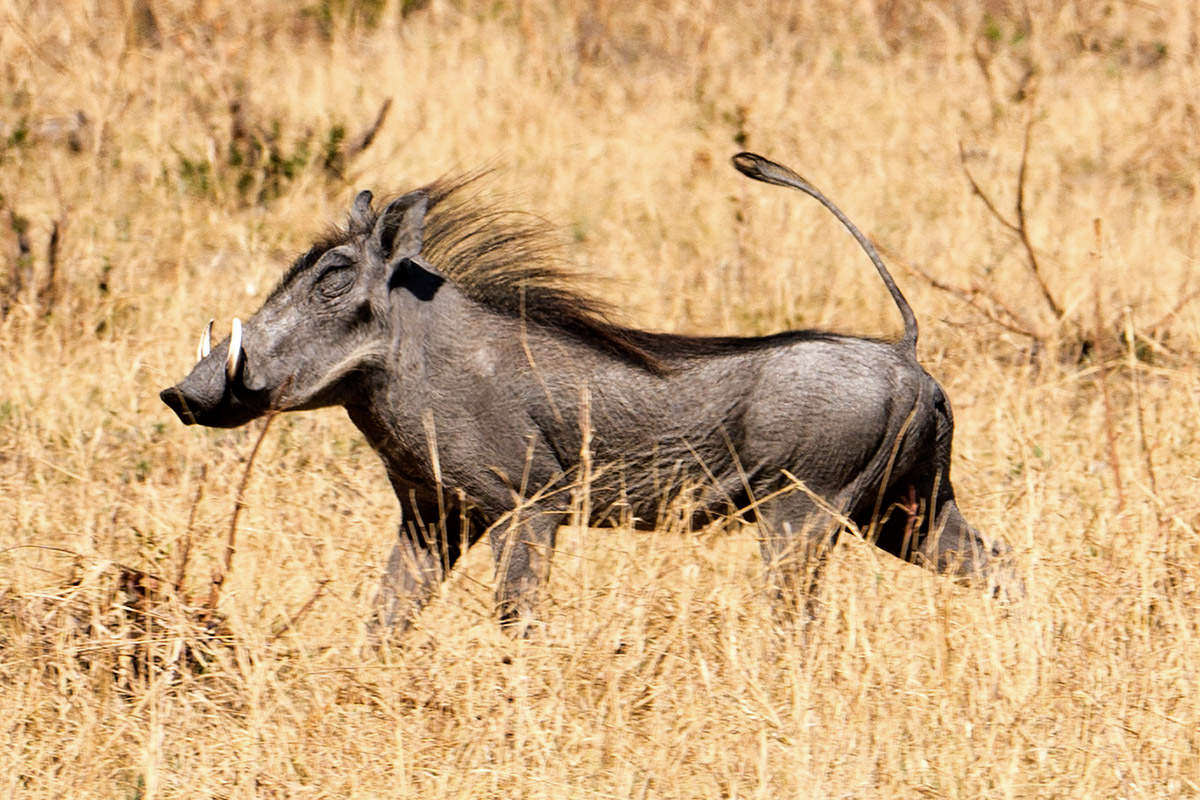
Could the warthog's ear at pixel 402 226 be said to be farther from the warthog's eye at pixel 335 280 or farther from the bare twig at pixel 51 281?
the bare twig at pixel 51 281

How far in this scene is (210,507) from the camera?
4793 millimetres

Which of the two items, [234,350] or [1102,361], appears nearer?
[234,350]

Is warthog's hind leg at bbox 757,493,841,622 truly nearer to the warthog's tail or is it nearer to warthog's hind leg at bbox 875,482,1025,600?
warthog's hind leg at bbox 875,482,1025,600

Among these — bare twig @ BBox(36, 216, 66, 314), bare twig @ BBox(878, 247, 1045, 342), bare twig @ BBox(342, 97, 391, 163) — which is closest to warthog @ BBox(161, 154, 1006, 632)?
bare twig @ BBox(878, 247, 1045, 342)

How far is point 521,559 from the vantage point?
3867 mm

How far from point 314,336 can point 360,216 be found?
1.08 ft

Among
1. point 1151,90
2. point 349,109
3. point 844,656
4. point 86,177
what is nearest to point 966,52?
point 1151,90

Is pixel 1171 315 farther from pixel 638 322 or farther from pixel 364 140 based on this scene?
pixel 364 140

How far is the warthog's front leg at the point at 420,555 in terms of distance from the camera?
3.96m

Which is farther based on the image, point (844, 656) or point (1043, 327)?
point (1043, 327)

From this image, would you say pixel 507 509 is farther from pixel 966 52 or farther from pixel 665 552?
pixel 966 52

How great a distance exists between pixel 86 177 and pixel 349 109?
1.58 meters

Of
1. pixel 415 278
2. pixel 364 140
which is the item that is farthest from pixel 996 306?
pixel 364 140

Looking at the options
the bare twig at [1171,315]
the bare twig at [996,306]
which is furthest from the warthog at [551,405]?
the bare twig at [1171,315]
